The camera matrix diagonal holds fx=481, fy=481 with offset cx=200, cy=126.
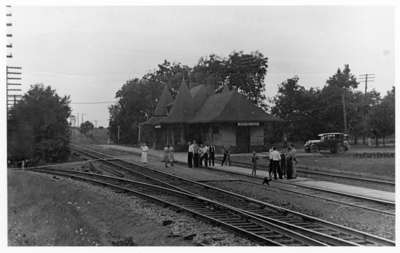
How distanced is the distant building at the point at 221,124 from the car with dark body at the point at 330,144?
349cm

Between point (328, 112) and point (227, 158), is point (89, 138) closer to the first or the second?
point (227, 158)

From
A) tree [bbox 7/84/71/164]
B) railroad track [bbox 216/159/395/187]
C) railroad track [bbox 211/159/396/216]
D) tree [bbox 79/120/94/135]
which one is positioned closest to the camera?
railroad track [bbox 211/159/396/216]

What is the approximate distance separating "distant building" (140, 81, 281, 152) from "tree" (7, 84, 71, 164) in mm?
10602

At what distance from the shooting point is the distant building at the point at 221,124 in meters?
41.6

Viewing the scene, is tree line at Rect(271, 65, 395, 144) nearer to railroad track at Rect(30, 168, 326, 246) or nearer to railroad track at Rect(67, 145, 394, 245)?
railroad track at Rect(67, 145, 394, 245)

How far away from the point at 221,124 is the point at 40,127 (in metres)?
19.7

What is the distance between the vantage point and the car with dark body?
3940 centimetres

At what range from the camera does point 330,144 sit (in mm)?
40438

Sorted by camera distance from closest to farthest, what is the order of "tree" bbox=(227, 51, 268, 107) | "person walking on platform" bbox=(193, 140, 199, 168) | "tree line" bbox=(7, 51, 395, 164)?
"tree line" bbox=(7, 51, 395, 164) → "person walking on platform" bbox=(193, 140, 199, 168) → "tree" bbox=(227, 51, 268, 107)

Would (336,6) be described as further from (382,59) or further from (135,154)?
(135,154)

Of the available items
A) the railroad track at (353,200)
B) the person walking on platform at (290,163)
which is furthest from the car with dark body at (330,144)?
the railroad track at (353,200)

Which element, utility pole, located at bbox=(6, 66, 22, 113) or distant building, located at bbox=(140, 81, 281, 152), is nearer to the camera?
utility pole, located at bbox=(6, 66, 22, 113)

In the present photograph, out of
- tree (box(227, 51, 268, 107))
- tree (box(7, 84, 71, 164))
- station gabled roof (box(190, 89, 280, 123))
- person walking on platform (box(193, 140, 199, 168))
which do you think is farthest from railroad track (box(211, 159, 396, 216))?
station gabled roof (box(190, 89, 280, 123))

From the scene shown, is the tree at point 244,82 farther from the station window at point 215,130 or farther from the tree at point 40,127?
the tree at point 40,127
